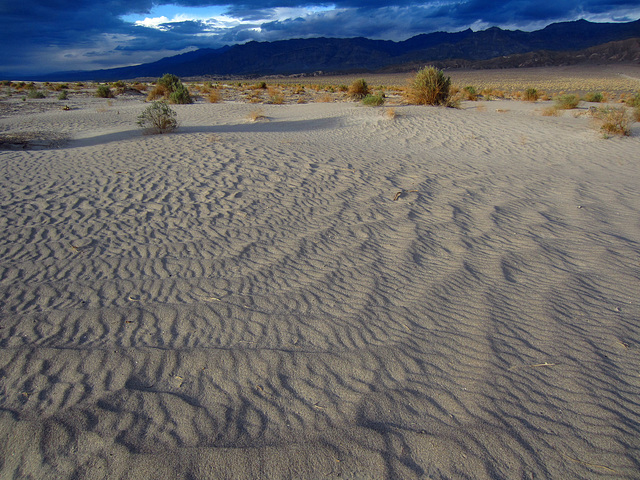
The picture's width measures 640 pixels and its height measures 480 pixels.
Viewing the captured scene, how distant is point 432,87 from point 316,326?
15260 millimetres

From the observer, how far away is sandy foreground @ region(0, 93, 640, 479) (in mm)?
2246

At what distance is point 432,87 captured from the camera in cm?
1605

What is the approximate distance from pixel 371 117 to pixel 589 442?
12546 millimetres

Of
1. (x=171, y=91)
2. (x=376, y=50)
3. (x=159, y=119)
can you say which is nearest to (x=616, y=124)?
(x=159, y=119)

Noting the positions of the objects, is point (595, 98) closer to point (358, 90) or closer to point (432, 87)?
point (432, 87)

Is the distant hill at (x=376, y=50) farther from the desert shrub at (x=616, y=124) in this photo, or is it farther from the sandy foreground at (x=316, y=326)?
the sandy foreground at (x=316, y=326)

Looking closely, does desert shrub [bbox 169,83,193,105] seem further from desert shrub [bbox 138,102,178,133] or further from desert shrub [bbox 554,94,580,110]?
desert shrub [bbox 554,94,580,110]

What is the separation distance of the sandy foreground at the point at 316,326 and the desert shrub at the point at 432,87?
10139mm

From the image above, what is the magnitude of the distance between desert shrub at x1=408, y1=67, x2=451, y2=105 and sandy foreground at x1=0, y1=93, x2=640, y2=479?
10.1 metres

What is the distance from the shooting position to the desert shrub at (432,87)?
16.1 meters

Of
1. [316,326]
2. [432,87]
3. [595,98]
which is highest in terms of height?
[432,87]

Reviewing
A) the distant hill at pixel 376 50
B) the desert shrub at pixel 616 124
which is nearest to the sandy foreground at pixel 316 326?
the desert shrub at pixel 616 124

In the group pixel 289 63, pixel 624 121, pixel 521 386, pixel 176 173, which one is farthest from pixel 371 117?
pixel 289 63

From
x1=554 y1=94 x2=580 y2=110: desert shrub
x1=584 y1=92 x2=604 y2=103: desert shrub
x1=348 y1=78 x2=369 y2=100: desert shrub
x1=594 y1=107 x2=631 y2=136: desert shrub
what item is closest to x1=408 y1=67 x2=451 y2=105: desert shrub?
x1=554 y1=94 x2=580 y2=110: desert shrub
